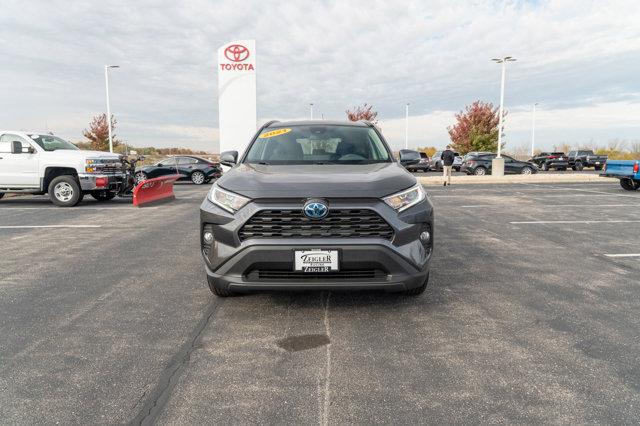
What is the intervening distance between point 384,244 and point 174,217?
7.60m

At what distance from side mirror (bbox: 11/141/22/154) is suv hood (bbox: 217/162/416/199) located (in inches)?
394

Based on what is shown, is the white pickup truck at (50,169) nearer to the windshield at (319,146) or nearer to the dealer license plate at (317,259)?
the windshield at (319,146)

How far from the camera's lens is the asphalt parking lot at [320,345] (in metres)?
2.55

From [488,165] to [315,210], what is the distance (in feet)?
91.4

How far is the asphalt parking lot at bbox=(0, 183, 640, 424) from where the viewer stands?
2.55m

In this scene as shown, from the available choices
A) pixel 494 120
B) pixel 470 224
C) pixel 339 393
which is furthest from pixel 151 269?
pixel 494 120

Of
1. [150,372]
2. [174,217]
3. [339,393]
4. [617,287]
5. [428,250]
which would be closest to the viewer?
[339,393]

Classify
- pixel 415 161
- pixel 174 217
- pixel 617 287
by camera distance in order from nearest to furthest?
pixel 617 287 < pixel 415 161 < pixel 174 217

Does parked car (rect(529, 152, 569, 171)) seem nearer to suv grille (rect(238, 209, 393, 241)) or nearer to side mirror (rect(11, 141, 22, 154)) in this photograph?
side mirror (rect(11, 141, 22, 154))

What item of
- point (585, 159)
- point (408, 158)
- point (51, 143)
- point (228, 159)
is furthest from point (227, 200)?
point (585, 159)

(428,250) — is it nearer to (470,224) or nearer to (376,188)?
(376,188)

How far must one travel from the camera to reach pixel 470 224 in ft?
29.7

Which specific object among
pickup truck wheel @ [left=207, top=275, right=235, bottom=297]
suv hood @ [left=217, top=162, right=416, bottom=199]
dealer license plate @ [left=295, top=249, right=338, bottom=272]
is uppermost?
suv hood @ [left=217, top=162, right=416, bottom=199]

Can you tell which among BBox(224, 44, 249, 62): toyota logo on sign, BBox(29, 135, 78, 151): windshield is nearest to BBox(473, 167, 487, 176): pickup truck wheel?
BBox(224, 44, 249, 62): toyota logo on sign
